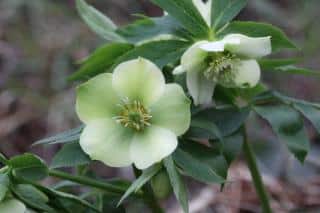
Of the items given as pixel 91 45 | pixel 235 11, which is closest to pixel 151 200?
pixel 235 11

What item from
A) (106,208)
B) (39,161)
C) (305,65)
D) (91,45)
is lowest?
(305,65)

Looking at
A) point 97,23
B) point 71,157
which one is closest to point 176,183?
point 71,157

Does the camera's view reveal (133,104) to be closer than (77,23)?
Yes

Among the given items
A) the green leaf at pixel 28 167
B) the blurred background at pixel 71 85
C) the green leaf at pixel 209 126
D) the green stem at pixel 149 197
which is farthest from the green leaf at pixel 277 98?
the blurred background at pixel 71 85

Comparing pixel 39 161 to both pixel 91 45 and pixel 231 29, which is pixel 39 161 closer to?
pixel 231 29

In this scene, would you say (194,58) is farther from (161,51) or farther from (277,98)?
(277,98)
